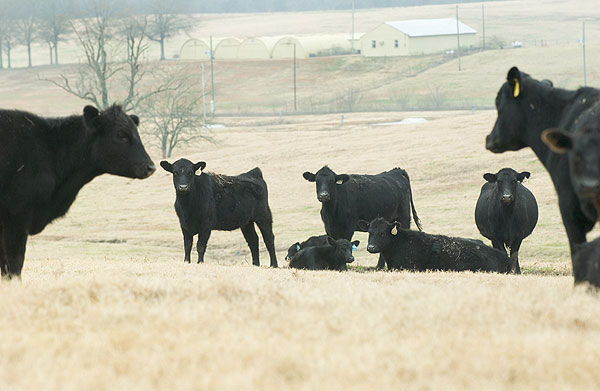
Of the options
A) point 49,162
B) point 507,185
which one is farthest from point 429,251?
point 49,162

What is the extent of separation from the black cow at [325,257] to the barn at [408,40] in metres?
105

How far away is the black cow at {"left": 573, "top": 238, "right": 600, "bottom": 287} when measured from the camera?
8030 millimetres

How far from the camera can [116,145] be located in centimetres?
1009

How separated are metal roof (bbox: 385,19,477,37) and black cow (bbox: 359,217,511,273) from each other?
107 meters

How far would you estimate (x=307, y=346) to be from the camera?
19.2 feet

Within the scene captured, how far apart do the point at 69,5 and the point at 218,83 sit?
8213 cm

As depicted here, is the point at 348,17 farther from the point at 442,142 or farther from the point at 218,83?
the point at 442,142

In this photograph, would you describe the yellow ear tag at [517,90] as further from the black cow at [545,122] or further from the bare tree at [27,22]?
the bare tree at [27,22]

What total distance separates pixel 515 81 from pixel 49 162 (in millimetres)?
4879

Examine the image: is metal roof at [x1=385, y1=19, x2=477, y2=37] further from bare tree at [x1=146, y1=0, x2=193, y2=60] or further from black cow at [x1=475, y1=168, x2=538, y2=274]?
black cow at [x1=475, y1=168, x2=538, y2=274]

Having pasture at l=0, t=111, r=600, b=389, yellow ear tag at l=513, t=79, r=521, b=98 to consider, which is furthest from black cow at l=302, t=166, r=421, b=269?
yellow ear tag at l=513, t=79, r=521, b=98

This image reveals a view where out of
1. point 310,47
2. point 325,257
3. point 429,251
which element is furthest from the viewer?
point 310,47

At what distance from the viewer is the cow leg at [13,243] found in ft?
29.4

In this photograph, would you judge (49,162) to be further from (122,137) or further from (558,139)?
(558,139)
